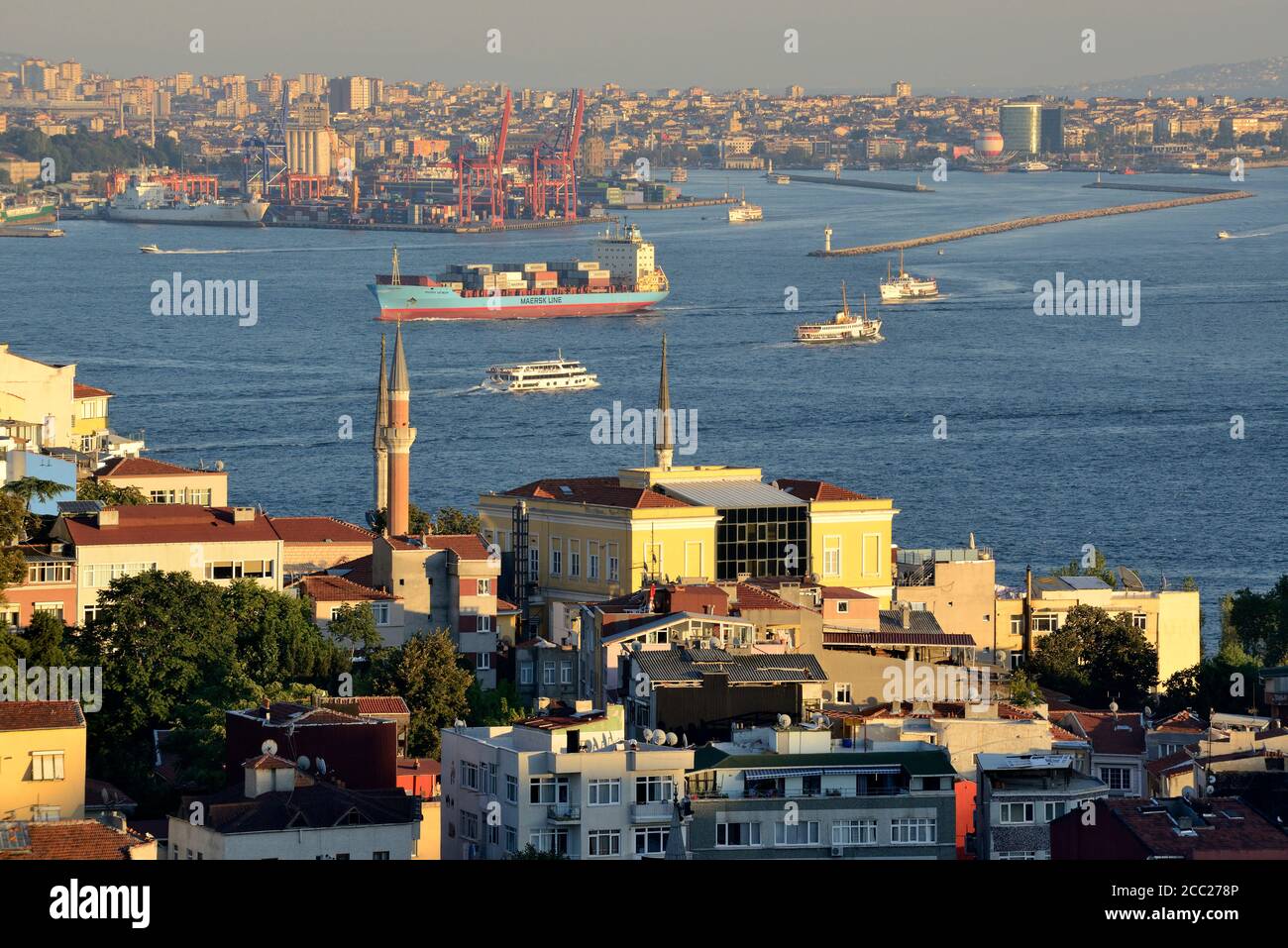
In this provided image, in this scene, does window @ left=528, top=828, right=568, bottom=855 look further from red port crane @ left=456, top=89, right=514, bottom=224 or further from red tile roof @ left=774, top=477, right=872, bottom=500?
red port crane @ left=456, top=89, right=514, bottom=224

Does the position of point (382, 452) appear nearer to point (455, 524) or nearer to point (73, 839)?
point (455, 524)

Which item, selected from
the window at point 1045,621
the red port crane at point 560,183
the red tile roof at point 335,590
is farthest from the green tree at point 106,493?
the red port crane at point 560,183

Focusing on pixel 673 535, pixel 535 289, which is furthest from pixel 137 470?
pixel 535 289

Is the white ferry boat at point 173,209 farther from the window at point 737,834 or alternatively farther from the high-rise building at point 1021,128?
the window at point 737,834

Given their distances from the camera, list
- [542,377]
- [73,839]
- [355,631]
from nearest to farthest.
A: [73,839]
[355,631]
[542,377]

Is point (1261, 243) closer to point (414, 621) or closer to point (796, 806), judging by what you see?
point (414, 621)
